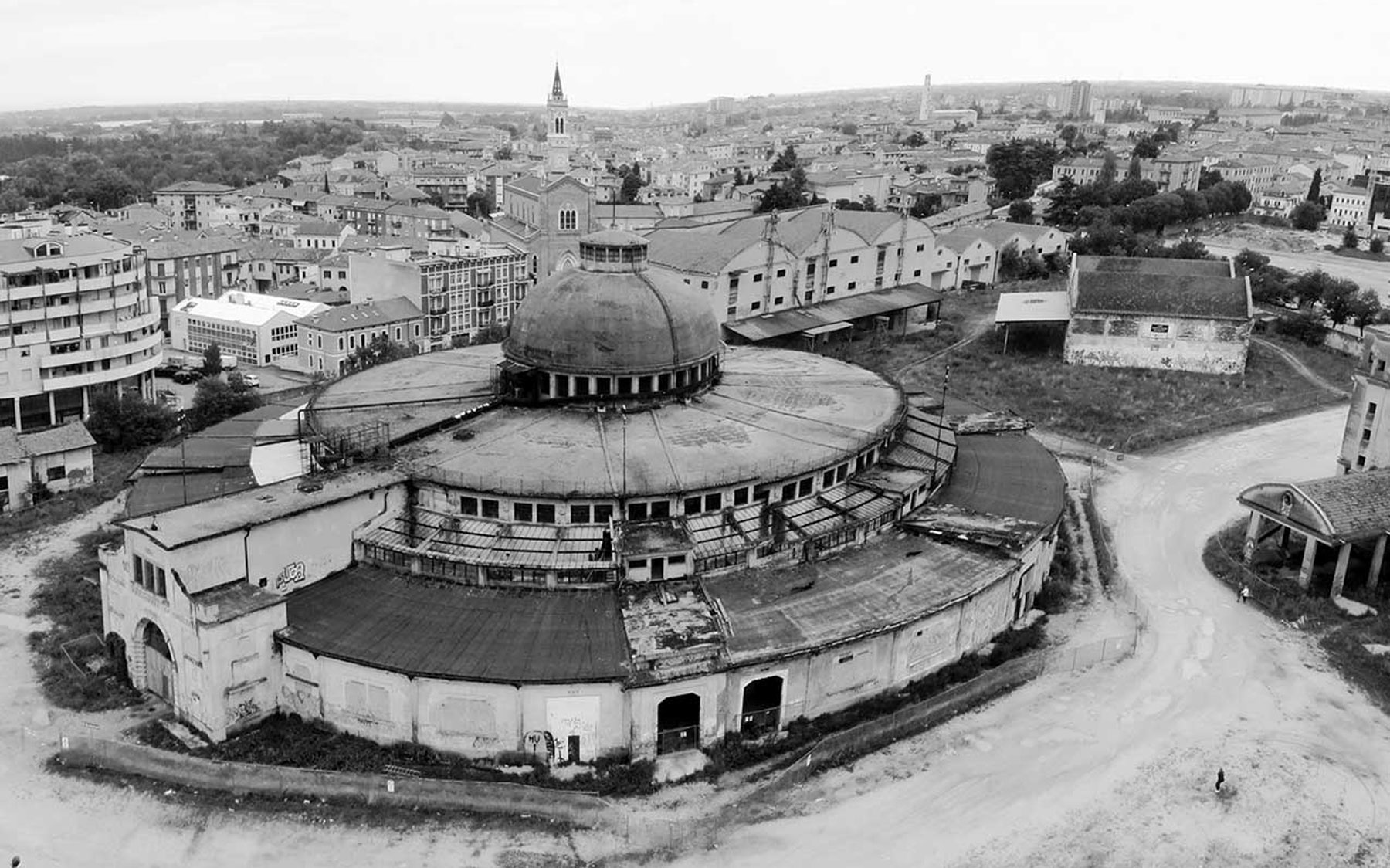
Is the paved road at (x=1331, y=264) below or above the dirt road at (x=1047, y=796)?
above

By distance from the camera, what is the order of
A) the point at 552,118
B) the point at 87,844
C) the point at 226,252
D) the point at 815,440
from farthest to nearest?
the point at 552,118
the point at 226,252
the point at 815,440
the point at 87,844

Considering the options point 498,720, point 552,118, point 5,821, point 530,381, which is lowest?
point 5,821

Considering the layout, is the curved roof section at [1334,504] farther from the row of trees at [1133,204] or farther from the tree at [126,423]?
the row of trees at [1133,204]

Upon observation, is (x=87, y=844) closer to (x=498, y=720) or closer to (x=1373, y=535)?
(x=498, y=720)

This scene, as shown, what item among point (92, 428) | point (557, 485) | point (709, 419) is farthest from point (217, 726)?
point (92, 428)

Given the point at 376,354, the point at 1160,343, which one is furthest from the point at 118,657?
the point at 1160,343

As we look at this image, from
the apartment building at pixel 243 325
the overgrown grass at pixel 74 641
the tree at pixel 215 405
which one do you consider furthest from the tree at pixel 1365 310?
the overgrown grass at pixel 74 641
